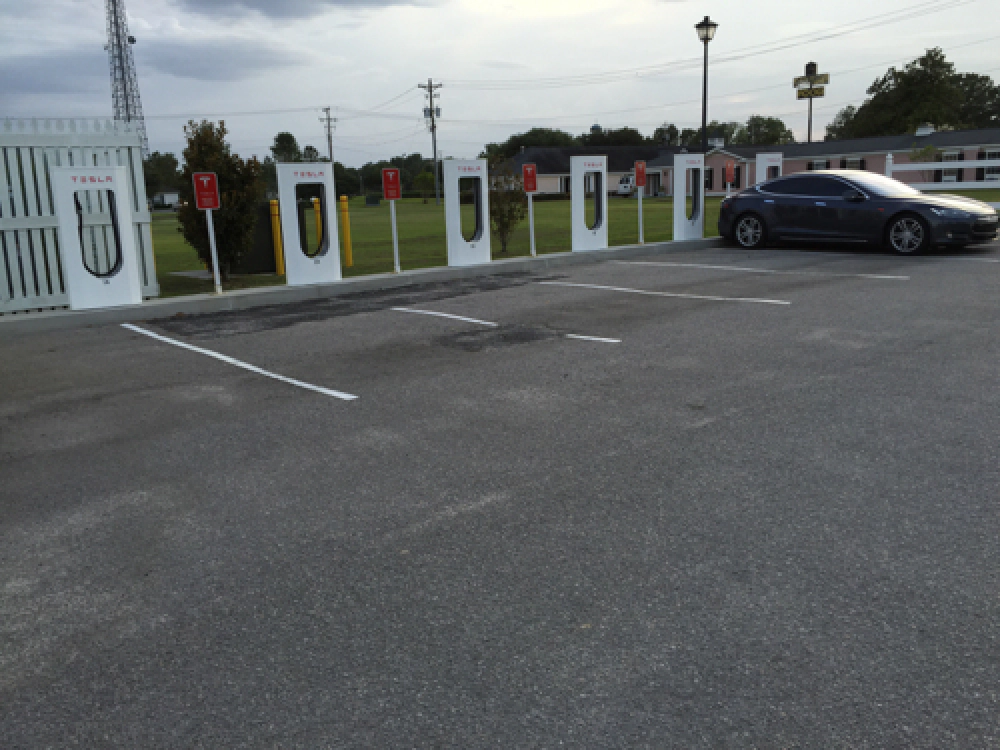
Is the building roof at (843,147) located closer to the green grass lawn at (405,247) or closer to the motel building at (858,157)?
the motel building at (858,157)

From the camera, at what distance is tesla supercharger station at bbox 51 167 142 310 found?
10891mm

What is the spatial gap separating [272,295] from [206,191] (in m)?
1.77

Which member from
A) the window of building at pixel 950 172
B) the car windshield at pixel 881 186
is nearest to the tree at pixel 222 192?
the car windshield at pixel 881 186

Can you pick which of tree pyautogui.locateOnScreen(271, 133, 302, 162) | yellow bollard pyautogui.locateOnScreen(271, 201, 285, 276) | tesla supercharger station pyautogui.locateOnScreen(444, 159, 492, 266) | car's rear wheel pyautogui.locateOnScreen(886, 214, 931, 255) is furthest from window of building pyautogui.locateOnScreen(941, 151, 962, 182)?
tree pyautogui.locateOnScreen(271, 133, 302, 162)

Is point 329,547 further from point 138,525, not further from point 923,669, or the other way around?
point 923,669

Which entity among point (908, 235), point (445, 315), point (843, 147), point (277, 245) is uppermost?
point (843, 147)

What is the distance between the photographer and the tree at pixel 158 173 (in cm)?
10291

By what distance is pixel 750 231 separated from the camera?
57.0 ft

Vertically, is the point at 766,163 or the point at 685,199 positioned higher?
the point at 766,163

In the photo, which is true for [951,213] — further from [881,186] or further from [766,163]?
[766,163]

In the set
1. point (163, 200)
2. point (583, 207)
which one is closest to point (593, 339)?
point (583, 207)

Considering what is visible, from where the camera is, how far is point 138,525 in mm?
4352

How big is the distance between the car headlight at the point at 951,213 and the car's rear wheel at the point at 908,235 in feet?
0.99

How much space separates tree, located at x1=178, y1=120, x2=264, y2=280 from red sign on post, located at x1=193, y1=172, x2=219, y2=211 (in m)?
1.76
